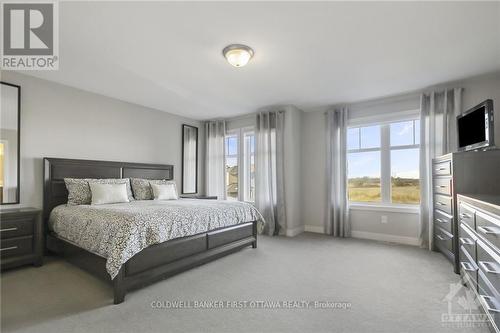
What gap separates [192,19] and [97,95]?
285cm


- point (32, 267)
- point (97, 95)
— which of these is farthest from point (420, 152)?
point (32, 267)

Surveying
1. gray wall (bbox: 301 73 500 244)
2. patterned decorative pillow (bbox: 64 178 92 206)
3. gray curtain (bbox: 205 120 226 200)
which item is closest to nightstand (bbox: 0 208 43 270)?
patterned decorative pillow (bbox: 64 178 92 206)

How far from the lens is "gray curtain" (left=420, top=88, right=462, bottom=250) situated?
3.64m

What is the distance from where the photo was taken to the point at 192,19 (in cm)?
216

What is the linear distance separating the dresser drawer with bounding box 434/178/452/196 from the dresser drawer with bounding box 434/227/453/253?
0.53m

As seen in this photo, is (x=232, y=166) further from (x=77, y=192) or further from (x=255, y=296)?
(x=255, y=296)

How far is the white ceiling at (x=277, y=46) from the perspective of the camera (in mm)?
2053

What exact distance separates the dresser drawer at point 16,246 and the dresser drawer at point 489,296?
454 cm

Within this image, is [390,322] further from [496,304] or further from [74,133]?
[74,133]

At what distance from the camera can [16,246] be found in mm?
2895

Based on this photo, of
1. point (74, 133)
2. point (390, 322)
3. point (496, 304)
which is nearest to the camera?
point (496, 304)

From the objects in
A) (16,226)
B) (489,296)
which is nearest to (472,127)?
(489,296)

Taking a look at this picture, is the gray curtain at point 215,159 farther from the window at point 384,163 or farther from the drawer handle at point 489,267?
the drawer handle at point 489,267

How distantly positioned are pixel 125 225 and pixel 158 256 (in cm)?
49
